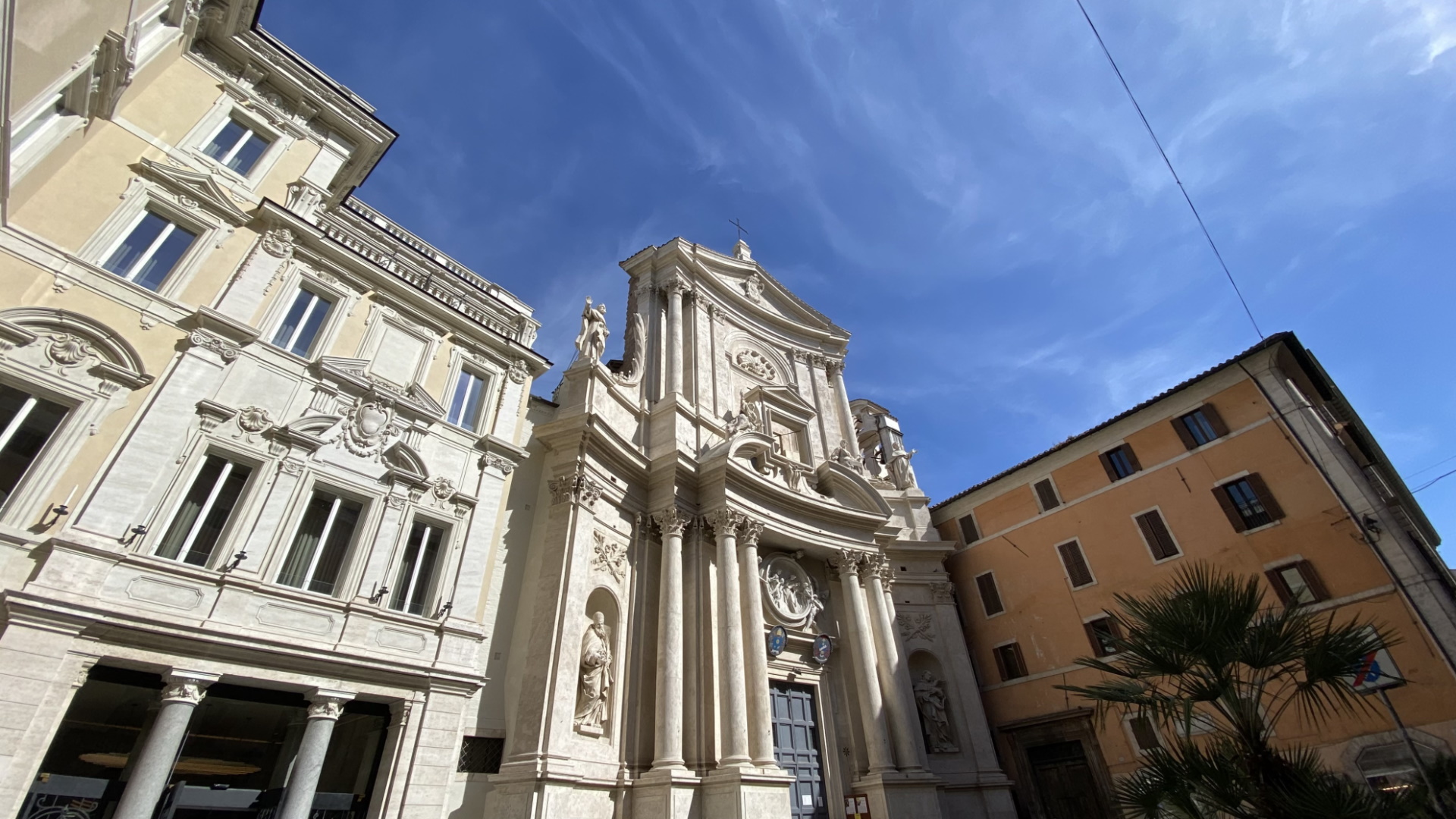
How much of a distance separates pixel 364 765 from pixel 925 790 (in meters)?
12.9

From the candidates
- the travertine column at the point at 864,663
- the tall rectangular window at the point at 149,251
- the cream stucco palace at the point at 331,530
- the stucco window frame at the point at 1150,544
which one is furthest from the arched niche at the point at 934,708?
the tall rectangular window at the point at 149,251

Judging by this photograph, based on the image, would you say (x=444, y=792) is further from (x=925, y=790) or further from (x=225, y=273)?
(x=925, y=790)

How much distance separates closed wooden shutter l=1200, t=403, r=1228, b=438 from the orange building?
0.07m

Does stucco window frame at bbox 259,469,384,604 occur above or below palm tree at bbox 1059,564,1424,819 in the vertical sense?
above

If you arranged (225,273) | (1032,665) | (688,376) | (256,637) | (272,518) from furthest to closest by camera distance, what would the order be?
(688,376) → (1032,665) → (225,273) → (272,518) → (256,637)

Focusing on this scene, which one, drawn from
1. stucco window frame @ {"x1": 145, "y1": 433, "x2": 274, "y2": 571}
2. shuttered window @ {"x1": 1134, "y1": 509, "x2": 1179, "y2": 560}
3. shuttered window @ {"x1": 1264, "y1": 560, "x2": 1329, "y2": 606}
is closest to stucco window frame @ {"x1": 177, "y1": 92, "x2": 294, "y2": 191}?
→ stucco window frame @ {"x1": 145, "y1": 433, "x2": 274, "y2": 571}

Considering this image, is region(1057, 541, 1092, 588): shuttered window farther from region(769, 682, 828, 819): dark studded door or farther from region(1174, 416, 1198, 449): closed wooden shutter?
region(769, 682, 828, 819): dark studded door

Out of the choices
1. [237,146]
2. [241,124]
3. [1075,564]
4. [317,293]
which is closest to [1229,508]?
[1075,564]

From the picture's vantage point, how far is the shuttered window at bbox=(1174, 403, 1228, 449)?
60.5ft

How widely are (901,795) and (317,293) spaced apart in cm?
1728

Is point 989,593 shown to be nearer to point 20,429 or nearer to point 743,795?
point 743,795

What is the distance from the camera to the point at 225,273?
440 inches

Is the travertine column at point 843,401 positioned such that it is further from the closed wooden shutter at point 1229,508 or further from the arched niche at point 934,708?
the closed wooden shutter at point 1229,508

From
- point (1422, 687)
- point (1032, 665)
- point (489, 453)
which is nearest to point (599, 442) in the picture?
point (489, 453)
